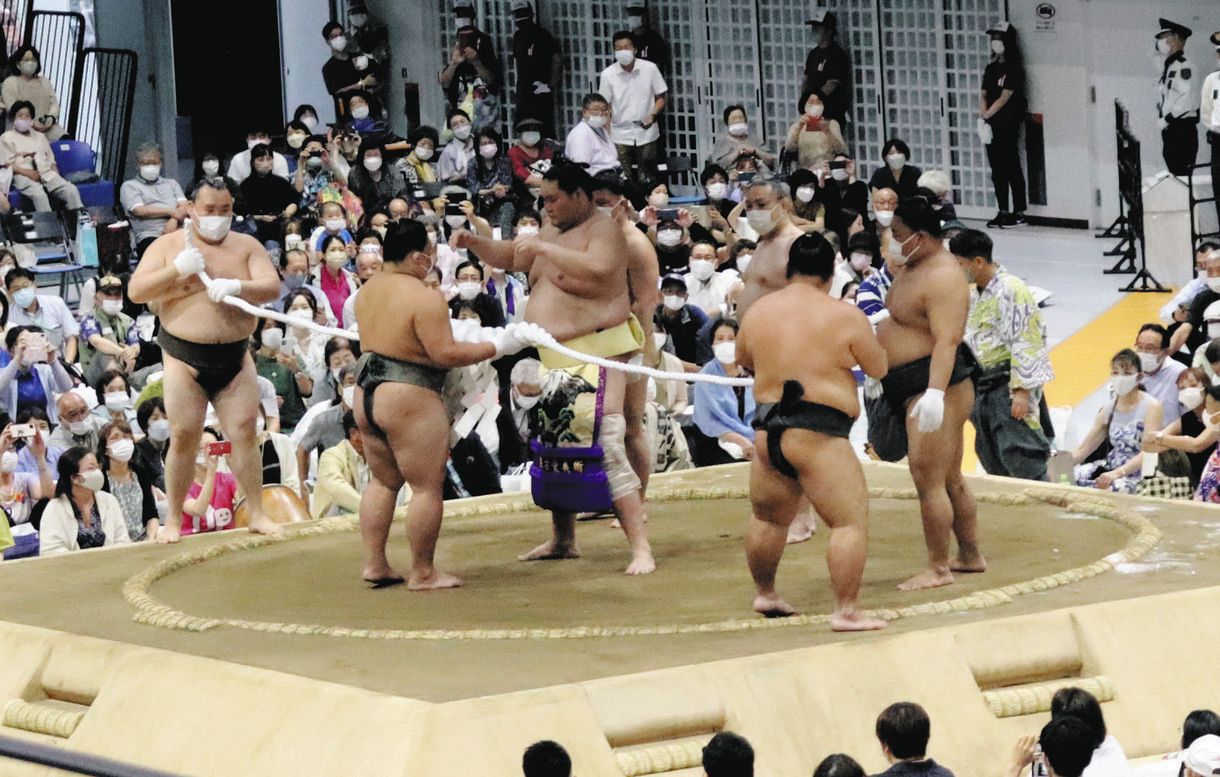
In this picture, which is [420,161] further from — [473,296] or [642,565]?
[642,565]

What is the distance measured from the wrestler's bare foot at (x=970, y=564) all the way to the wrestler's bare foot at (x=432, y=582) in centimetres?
126

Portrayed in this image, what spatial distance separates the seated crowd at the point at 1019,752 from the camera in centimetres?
365

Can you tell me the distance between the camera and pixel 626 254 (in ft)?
17.9

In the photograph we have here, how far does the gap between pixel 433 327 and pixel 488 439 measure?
100 inches

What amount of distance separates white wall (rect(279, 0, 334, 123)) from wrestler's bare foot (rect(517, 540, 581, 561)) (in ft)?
29.7

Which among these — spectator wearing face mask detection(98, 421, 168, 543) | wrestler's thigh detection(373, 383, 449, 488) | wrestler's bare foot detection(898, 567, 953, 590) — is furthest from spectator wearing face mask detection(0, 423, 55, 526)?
wrestler's bare foot detection(898, 567, 953, 590)

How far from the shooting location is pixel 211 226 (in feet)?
18.4

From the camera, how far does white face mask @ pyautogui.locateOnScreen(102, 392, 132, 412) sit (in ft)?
24.4

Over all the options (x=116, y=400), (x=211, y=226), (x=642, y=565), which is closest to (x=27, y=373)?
(x=116, y=400)

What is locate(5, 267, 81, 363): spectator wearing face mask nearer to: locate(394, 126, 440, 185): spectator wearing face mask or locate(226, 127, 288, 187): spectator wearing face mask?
locate(226, 127, 288, 187): spectator wearing face mask

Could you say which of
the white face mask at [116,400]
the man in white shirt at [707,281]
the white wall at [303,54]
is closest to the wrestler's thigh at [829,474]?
the white face mask at [116,400]

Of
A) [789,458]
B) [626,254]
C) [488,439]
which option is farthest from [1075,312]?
[789,458]

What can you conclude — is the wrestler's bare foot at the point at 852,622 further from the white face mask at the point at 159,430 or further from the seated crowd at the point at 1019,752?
the white face mask at the point at 159,430

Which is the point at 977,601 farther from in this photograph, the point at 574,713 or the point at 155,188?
the point at 155,188
